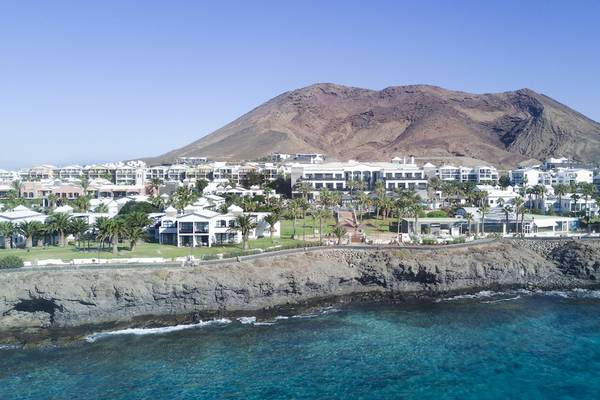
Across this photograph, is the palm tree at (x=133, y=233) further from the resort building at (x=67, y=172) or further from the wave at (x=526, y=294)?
the resort building at (x=67, y=172)

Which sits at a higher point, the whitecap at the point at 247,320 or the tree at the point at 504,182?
the tree at the point at 504,182

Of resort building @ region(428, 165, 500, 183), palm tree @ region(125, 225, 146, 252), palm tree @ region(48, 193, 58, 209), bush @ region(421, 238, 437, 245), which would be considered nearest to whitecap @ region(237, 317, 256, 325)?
palm tree @ region(125, 225, 146, 252)

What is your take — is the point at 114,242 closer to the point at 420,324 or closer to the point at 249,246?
the point at 249,246

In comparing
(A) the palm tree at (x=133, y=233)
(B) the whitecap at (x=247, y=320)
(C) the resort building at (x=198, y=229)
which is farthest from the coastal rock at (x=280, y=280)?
(C) the resort building at (x=198, y=229)

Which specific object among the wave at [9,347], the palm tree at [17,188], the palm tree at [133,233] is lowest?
the wave at [9,347]

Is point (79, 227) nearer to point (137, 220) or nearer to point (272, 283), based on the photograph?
point (137, 220)

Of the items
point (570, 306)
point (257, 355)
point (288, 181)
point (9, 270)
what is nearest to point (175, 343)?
point (257, 355)

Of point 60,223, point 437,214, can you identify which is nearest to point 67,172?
point 60,223
